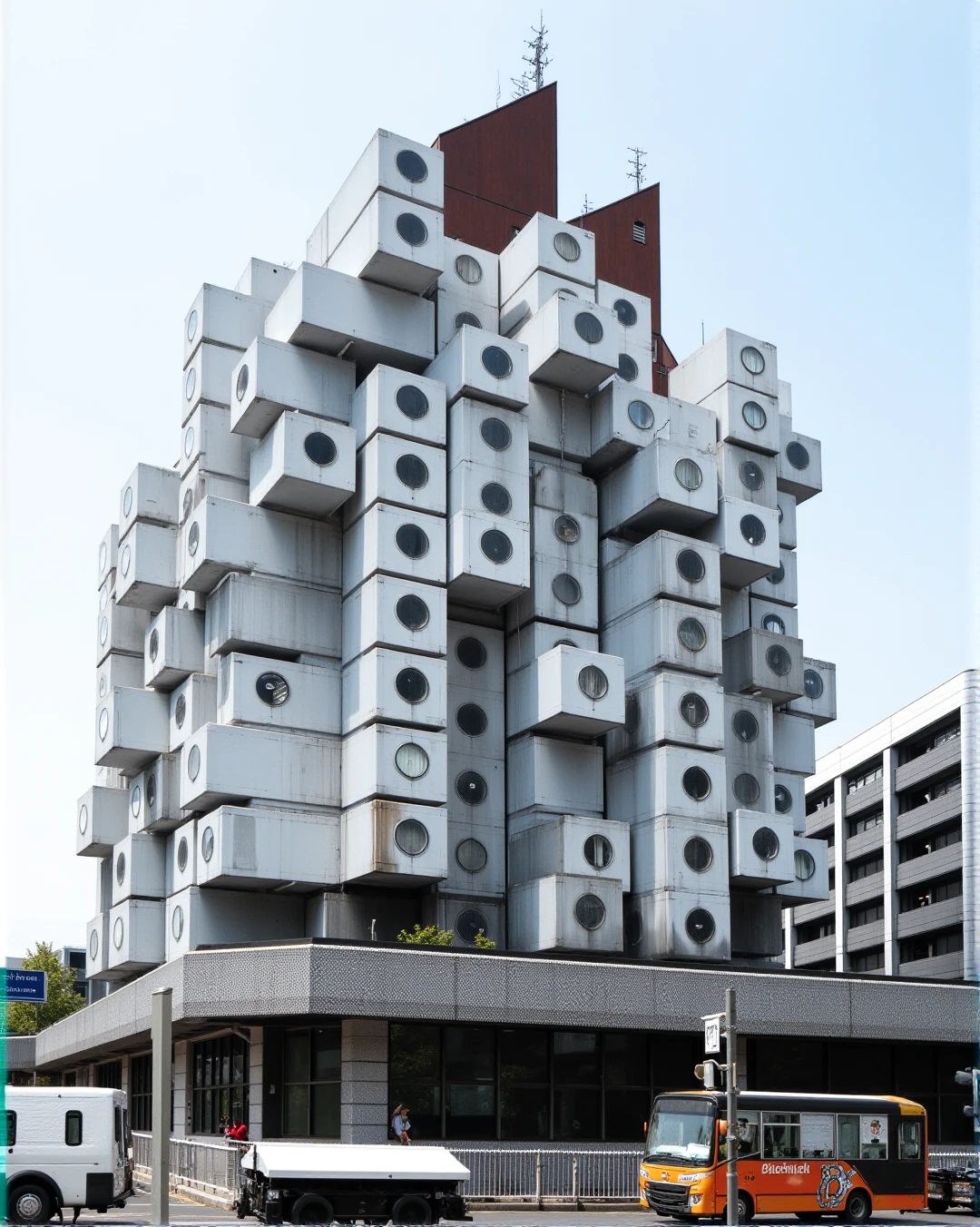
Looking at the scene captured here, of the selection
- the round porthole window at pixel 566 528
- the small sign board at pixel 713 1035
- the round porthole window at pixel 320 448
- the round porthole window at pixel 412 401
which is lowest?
the small sign board at pixel 713 1035

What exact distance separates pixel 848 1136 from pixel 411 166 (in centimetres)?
3529

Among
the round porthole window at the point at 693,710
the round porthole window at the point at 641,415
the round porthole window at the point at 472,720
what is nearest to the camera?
the round porthole window at the point at 693,710

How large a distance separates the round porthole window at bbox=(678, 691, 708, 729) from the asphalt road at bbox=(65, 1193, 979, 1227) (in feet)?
63.0

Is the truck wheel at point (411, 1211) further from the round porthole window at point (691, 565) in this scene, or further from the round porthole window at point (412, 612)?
the round porthole window at point (691, 565)

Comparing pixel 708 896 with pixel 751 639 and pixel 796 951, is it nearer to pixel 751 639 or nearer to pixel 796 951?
pixel 751 639

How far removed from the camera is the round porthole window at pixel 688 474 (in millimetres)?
54906

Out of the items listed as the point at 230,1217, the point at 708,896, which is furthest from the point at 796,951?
the point at 230,1217

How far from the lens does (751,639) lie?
57.2m

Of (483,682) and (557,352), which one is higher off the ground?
(557,352)

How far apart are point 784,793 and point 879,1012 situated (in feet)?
50.7

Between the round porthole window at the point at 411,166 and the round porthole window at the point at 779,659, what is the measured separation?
69.9 feet

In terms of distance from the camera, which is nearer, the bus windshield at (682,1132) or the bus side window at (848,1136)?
the bus windshield at (682,1132)

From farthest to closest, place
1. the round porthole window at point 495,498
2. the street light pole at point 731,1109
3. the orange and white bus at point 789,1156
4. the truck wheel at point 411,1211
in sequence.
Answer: the round porthole window at point 495,498
the orange and white bus at point 789,1156
the truck wheel at point 411,1211
the street light pole at point 731,1109

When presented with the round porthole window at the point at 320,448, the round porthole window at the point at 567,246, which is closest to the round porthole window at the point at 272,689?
the round porthole window at the point at 320,448
